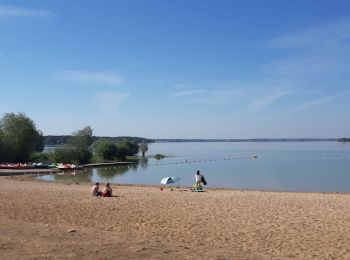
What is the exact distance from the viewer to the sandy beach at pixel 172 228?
931 cm

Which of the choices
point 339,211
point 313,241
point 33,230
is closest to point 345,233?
point 313,241

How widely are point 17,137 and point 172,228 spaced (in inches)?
2733

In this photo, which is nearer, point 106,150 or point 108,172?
point 108,172

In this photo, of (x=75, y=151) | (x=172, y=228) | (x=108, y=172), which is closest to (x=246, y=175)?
(x=108, y=172)

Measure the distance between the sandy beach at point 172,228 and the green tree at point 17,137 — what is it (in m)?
56.9

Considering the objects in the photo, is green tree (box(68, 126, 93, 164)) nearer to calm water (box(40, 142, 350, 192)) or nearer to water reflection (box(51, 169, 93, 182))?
calm water (box(40, 142, 350, 192))

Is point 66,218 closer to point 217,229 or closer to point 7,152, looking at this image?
point 217,229

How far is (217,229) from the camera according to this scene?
14344mm

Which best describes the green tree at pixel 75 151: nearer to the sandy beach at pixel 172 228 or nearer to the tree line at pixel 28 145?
the tree line at pixel 28 145

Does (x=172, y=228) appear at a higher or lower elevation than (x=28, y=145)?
lower

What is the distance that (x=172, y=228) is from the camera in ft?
47.2

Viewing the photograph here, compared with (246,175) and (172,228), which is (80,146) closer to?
(246,175)

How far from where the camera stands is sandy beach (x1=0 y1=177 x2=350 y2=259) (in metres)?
9.31

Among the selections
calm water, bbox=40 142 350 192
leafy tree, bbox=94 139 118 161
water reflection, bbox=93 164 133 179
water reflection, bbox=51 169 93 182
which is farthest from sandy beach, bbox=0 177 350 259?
leafy tree, bbox=94 139 118 161
